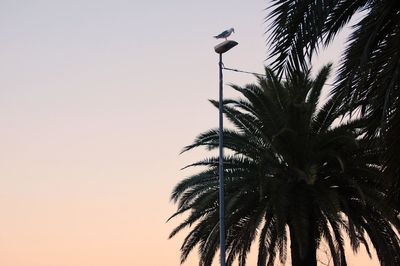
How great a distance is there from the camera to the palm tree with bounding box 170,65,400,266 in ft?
65.5

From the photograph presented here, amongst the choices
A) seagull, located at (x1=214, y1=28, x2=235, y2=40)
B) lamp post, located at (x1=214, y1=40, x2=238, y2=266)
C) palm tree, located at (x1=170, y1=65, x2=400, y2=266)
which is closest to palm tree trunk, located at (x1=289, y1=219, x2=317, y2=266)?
palm tree, located at (x1=170, y1=65, x2=400, y2=266)

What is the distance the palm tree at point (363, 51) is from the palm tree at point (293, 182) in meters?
10.1

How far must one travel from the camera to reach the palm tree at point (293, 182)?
1995 cm

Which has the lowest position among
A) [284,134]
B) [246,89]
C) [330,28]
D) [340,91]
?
[340,91]

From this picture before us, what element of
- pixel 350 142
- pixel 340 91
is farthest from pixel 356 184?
pixel 340 91

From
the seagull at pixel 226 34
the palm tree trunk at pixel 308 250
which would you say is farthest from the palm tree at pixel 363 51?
the palm tree trunk at pixel 308 250

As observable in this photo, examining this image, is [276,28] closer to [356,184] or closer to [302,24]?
[302,24]

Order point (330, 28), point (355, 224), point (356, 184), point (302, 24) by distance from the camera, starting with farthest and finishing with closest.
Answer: point (355, 224), point (356, 184), point (330, 28), point (302, 24)

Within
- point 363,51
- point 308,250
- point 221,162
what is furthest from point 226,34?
point 363,51

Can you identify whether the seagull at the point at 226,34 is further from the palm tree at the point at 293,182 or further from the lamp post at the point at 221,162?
the palm tree at the point at 293,182

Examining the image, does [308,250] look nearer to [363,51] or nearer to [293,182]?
[293,182]

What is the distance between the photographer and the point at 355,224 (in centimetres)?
2072

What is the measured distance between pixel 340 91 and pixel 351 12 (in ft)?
3.48

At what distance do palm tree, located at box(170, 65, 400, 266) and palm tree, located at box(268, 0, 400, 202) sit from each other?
33.2ft
